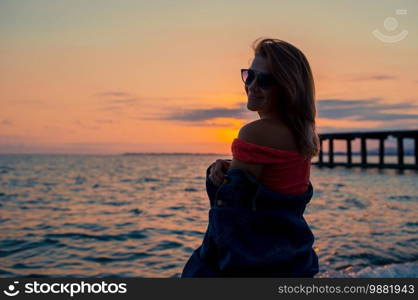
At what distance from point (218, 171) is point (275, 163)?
247 millimetres

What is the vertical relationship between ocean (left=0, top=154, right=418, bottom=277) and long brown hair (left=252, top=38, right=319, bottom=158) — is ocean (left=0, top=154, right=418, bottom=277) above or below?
below

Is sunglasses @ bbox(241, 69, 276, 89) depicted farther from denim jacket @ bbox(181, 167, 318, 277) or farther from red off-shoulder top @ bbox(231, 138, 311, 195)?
denim jacket @ bbox(181, 167, 318, 277)

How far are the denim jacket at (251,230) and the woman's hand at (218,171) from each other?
0.03 m

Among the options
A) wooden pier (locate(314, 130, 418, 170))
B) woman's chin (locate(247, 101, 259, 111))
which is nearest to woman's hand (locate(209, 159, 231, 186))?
woman's chin (locate(247, 101, 259, 111))

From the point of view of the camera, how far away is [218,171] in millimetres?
2035

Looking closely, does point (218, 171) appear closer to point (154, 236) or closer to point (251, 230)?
point (251, 230)

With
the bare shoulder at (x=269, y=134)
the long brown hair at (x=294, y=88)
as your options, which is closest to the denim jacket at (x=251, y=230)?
the bare shoulder at (x=269, y=134)

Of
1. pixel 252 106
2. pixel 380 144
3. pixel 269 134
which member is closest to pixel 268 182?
pixel 269 134

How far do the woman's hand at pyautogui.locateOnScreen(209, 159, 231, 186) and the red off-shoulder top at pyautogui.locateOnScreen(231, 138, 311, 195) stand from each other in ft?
0.22

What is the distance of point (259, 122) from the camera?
2055 millimetres

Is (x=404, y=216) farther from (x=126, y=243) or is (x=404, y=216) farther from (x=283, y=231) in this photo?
(x=283, y=231)

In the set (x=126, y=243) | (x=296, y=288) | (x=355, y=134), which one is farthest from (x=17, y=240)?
(x=355, y=134)

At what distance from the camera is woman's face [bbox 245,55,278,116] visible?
2131mm

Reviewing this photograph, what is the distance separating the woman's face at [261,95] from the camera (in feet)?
6.99
